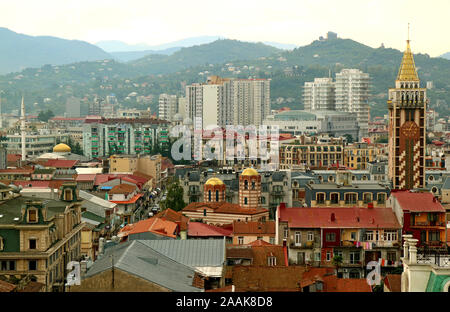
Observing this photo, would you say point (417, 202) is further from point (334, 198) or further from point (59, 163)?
point (59, 163)

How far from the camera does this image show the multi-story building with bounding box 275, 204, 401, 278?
2677 centimetres

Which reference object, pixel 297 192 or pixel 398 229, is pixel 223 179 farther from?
pixel 398 229

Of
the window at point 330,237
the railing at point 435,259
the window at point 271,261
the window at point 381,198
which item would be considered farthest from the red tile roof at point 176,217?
the railing at point 435,259

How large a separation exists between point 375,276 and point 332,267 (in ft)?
8.21

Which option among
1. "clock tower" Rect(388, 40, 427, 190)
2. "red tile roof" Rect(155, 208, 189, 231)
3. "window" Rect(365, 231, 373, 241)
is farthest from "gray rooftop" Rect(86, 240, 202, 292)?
"clock tower" Rect(388, 40, 427, 190)

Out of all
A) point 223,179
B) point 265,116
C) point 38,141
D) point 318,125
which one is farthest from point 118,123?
point 223,179

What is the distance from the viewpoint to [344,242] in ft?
88.8

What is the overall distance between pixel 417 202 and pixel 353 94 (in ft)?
342

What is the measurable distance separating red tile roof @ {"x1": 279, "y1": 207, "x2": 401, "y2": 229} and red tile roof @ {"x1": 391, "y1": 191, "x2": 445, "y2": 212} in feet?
1.94

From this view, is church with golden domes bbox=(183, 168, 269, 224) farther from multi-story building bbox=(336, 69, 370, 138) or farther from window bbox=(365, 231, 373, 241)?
multi-story building bbox=(336, 69, 370, 138)

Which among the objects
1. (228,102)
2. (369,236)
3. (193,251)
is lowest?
(369,236)

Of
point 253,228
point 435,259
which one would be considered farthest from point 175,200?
point 435,259

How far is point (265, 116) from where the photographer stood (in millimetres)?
125000

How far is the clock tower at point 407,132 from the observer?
46969 millimetres
